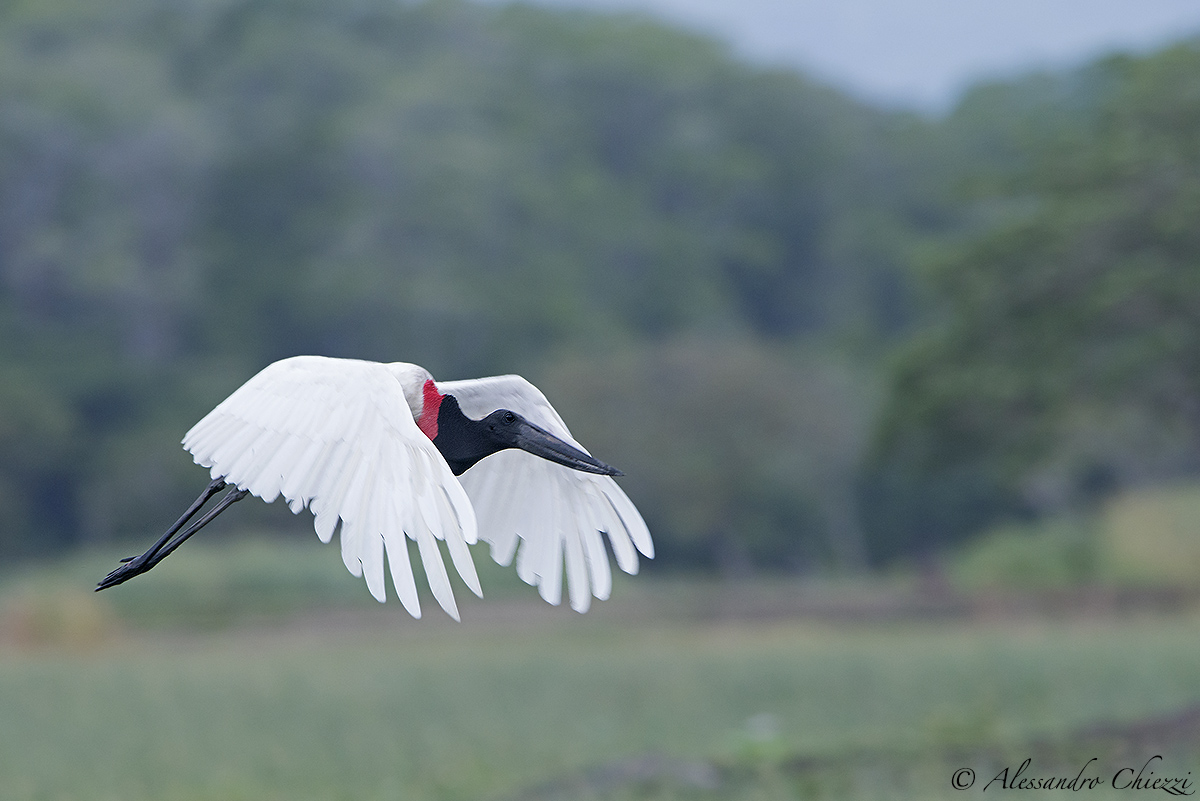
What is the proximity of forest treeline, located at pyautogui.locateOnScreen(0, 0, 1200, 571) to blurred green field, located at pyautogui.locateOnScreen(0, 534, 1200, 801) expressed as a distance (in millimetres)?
3201

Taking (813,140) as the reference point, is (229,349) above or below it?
below

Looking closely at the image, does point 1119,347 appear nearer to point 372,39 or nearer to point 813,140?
point 813,140

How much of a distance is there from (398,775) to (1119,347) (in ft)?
31.4

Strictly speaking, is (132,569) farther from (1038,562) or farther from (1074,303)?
(1038,562)

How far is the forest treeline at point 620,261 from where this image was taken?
1725 cm

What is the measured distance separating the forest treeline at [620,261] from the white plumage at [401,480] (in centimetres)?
1185

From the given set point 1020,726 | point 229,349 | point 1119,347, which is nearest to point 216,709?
point 1020,726

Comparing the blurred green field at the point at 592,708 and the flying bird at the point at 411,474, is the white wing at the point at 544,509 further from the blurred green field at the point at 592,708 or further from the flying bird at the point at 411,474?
the blurred green field at the point at 592,708

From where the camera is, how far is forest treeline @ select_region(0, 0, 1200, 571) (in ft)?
56.6

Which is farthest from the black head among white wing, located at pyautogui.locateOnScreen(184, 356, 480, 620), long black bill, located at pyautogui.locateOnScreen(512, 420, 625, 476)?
white wing, located at pyautogui.locateOnScreen(184, 356, 480, 620)

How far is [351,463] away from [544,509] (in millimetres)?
1075

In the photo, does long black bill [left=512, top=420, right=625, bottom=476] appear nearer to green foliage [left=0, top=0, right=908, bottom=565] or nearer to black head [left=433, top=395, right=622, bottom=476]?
black head [left=433, top=395, right=622, bottom=476]

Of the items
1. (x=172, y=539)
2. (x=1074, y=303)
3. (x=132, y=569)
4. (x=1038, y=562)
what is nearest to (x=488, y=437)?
(x=172, y=539)

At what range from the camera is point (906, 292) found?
43.6 m
